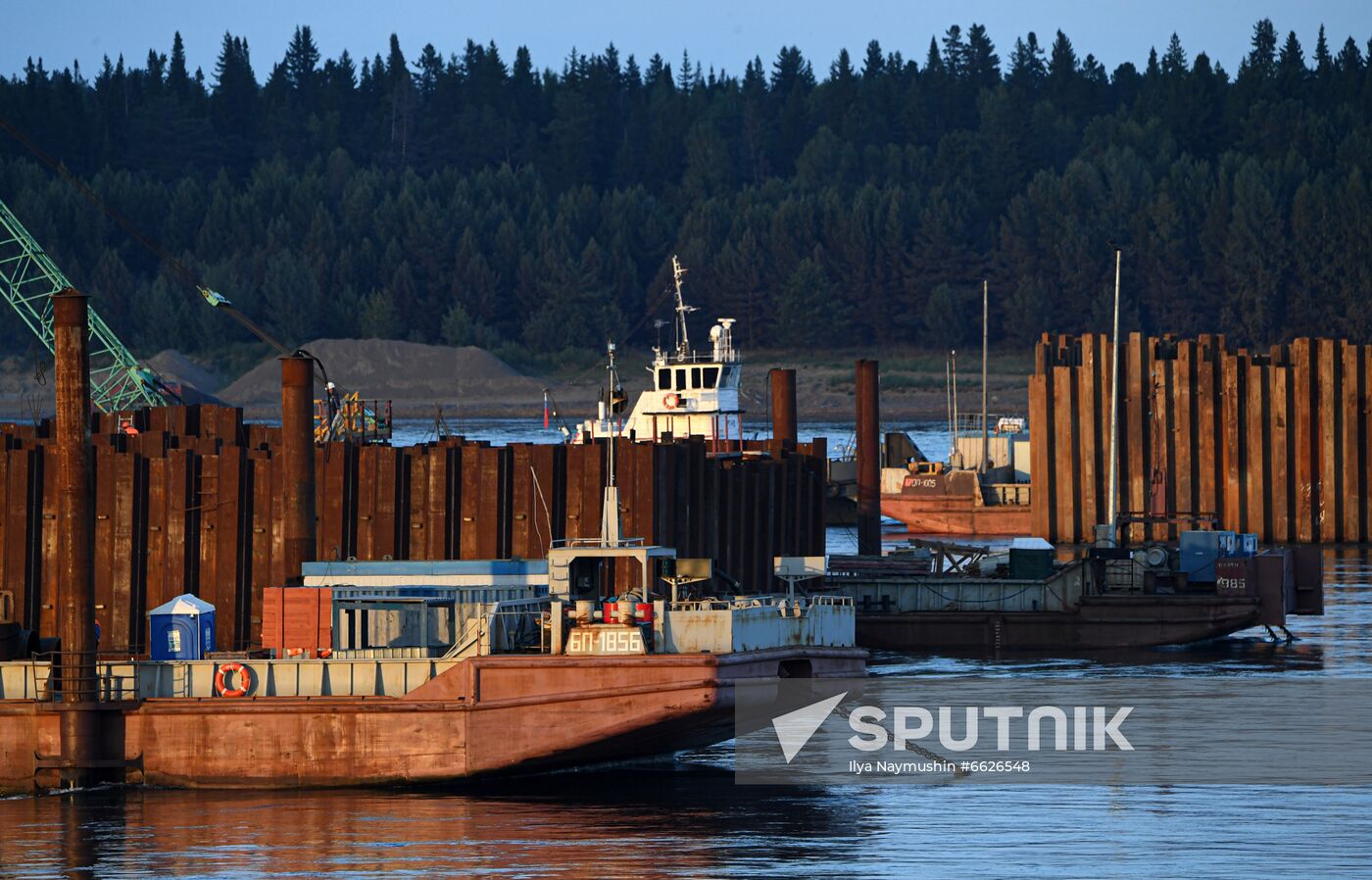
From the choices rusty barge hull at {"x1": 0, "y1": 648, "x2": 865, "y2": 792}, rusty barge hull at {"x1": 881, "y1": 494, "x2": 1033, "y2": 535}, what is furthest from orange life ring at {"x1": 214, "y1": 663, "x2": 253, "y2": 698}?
rusty barge hull at {"x1": 881, "y1": 494, "x2": 1033, "y2": 535}

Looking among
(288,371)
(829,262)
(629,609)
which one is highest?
(829,262)

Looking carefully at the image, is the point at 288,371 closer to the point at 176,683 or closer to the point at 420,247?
the point at 176,683

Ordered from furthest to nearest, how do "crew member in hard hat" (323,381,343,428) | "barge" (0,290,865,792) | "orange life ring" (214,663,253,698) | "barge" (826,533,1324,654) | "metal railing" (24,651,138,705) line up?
"crew member in hard hat" (323,381,343,428), "barge" (826,533,1324,654), "orange life ring" (214,663,253,698), "metal railing" (24,651,138,705), "barge" (0,290,865,792)

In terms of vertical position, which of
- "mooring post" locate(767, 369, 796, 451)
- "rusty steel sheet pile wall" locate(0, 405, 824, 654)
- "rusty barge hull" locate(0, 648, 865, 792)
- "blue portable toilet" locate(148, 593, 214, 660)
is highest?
"mooring post" locate(767, 369, 796, 451)

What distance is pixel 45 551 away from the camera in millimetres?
40250

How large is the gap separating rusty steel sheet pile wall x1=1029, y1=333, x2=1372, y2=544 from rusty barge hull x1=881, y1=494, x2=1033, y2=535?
508cm

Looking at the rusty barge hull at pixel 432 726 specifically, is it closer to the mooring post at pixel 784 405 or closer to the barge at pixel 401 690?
the barge at pixel 401 690

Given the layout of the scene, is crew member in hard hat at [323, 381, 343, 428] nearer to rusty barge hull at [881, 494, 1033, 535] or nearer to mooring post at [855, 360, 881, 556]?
mooring post at [855, 360, 881, 556]

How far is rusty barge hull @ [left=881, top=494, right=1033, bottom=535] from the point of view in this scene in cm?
7875

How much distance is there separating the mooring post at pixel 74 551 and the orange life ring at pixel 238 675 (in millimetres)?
1631

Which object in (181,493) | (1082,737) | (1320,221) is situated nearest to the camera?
(1082,737)

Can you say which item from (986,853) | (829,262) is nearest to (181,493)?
(986,853)

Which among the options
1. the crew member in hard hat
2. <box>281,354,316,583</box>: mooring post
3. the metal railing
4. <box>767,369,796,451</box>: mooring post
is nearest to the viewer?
the metal railing

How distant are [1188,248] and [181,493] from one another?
492ft
